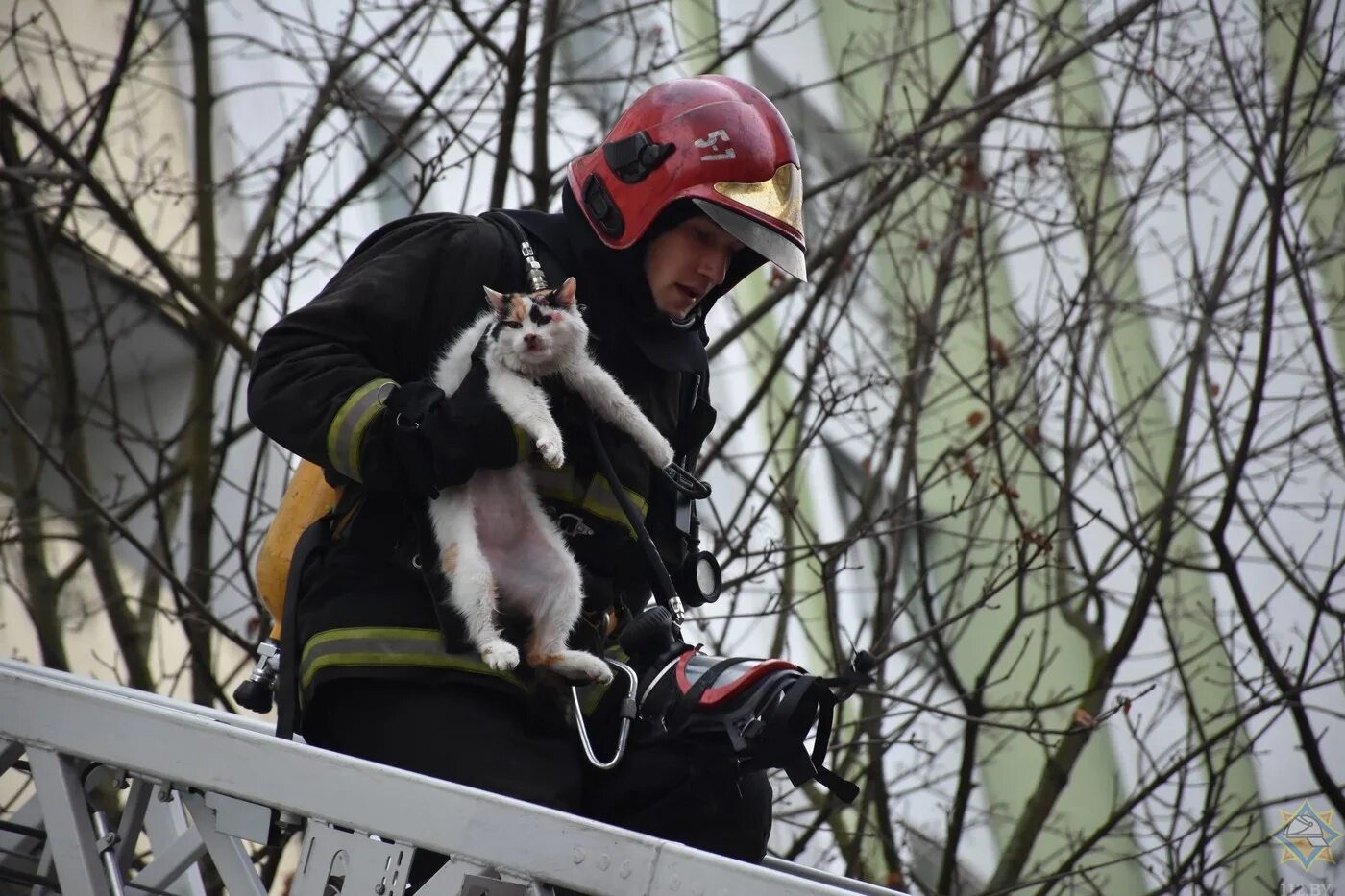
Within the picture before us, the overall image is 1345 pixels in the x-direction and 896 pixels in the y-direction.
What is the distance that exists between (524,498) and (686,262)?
1.91ft

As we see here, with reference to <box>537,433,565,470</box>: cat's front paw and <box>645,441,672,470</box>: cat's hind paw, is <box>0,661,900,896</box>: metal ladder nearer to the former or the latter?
<box>537,433,565,470</box>: cat's front paw

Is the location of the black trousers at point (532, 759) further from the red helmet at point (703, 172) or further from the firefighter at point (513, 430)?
the red helmet at point (703, 172)

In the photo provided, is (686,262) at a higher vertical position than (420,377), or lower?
higher

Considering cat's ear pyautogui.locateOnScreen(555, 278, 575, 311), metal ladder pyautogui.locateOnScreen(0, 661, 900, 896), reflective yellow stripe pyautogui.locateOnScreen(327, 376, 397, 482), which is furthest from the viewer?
cat's ear pyautogui.locateOnScreen(555, 278, 575, 311)

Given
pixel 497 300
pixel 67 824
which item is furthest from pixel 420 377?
→ pixel 67 824

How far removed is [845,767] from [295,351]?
12.4ft

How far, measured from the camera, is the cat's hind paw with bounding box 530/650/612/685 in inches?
121

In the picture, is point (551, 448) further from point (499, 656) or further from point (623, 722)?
point (623, 722)

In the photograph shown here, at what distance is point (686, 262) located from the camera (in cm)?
337

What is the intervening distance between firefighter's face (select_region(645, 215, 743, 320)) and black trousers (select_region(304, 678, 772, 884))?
85 centimetres

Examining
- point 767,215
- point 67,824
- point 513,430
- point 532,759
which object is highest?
point 767,215

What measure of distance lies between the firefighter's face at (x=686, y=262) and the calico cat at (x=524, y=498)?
0.20 m

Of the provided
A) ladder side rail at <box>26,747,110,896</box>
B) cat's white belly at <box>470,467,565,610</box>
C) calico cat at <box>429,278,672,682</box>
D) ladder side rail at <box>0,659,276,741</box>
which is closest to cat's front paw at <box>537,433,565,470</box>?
calico cat at <box>429,278,672,682</box>

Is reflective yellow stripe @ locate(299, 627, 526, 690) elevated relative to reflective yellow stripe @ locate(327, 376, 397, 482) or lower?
lower
